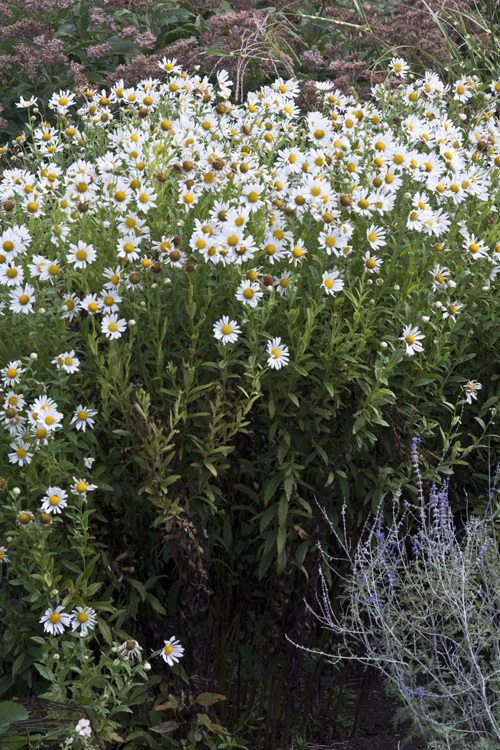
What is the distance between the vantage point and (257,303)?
259 cm

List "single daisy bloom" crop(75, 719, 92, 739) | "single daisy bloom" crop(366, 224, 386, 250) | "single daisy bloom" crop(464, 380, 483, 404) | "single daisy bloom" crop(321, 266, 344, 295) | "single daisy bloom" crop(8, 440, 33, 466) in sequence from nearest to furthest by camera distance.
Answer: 1. "single daisy bloom" crop(75, 719, 92, 739)
2. "single daisy bloom" crop(8, 440, 33, 466)
3. "single daisy bloom" crop(321, 266, 344, 295)
4. "single daisy bloom" crop(366, 224, 386, 250)
5. "single daisy bloom" crop(464, 380, 483, 404)

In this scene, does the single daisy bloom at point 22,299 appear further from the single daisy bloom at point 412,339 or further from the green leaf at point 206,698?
the green leaf at point 206,698

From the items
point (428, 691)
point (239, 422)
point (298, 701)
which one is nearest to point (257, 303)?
point (239, 422)

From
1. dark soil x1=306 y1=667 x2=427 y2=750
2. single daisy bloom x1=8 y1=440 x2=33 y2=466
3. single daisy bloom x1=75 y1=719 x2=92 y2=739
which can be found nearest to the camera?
single daisy bloom x1=75 y1=719 x2=92 y2=739

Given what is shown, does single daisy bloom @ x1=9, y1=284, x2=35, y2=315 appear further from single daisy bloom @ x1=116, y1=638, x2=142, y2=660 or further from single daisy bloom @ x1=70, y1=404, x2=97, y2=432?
single daisy bloom @ x1=116, y1=638, x2=142, y2=660

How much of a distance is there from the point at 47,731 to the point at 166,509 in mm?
681

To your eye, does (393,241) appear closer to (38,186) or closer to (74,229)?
(74,229)

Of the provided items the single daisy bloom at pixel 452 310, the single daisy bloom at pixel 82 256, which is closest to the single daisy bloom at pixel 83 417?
the single daisy bloom at pixel 82 256

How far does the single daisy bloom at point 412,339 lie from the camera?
2.62 metres

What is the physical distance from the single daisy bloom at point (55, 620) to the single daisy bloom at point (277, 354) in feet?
2.96

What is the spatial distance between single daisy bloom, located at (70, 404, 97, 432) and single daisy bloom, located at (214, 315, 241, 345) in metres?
0.42

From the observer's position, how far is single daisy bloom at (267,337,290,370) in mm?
2477

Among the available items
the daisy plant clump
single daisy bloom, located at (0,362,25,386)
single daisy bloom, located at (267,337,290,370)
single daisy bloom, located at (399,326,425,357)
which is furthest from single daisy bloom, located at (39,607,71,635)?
single daisy bloom, located at (399,326,425,357)

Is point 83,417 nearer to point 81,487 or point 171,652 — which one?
point 81,487
